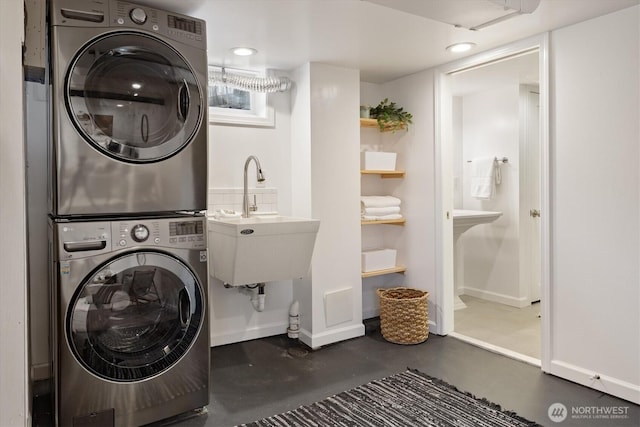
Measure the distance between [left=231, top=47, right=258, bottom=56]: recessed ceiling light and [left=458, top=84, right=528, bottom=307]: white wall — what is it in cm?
270

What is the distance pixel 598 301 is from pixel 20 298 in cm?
279

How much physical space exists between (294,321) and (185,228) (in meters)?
1.52

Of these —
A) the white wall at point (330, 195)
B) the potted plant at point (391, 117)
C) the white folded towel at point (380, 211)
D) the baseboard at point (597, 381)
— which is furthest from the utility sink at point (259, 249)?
the baseboard at point (597, 381)

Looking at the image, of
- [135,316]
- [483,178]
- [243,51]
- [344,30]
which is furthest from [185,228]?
[483,178]

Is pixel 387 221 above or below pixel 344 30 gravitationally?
below

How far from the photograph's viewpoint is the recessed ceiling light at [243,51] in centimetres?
295

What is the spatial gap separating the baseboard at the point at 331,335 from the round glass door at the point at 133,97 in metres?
1.78

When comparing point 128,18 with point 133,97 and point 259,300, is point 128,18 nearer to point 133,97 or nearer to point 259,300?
point 133,97

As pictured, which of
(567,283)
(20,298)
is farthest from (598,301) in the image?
(20,298)

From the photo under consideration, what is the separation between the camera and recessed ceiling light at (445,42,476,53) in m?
2.96

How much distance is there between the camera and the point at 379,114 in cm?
373

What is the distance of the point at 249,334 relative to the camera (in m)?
3.46

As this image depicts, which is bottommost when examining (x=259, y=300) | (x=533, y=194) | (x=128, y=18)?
(x=259, y=300)

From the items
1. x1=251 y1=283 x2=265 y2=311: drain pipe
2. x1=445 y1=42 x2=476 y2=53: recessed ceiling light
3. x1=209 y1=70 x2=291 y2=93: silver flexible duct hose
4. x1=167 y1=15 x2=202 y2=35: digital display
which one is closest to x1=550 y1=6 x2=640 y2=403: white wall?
x1=445 y1=42 x2=476 y2=53: recessed ceiling light
